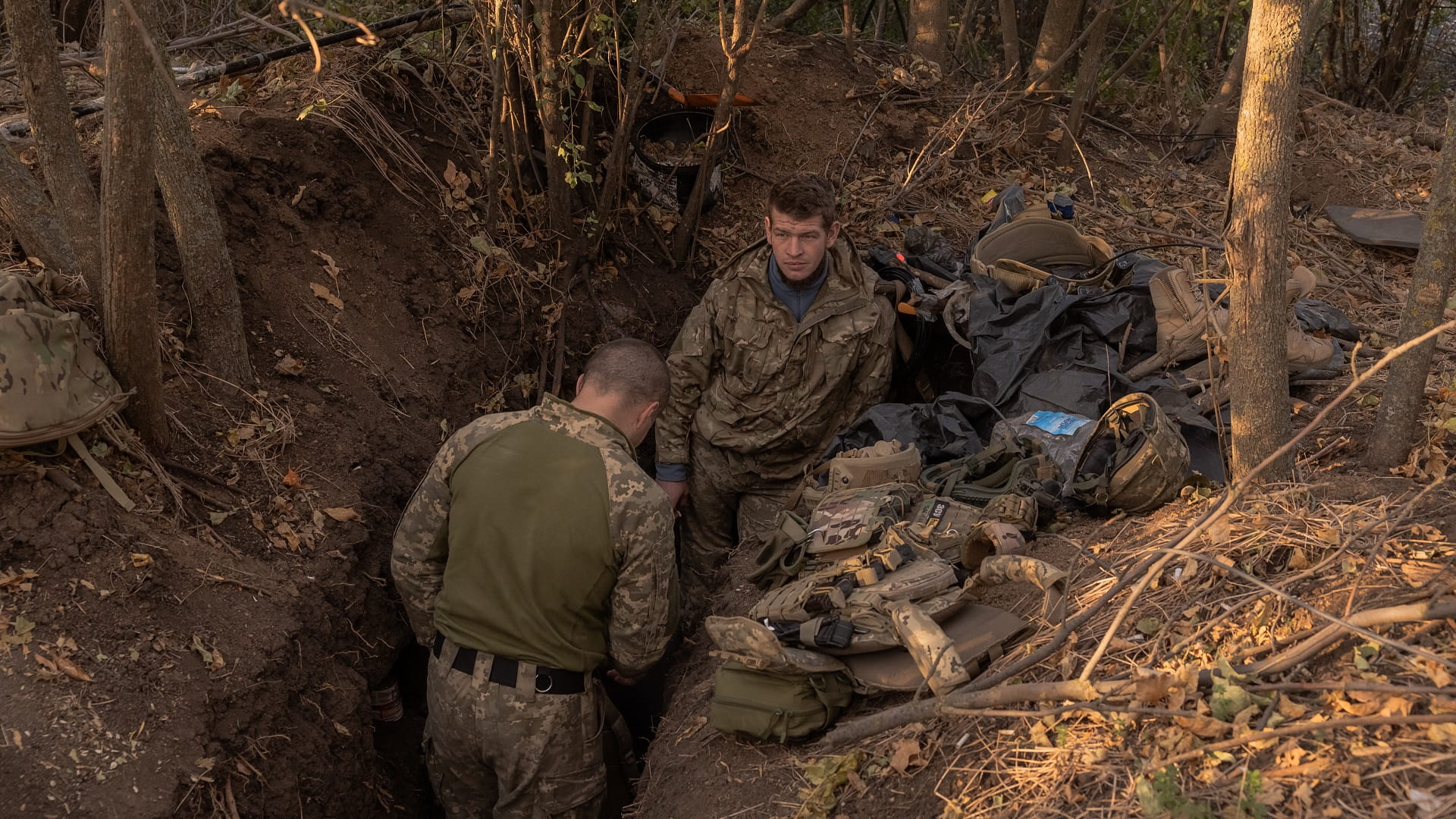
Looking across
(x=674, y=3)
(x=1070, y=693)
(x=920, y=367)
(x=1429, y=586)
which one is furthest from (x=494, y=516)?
(x=674, y=3)

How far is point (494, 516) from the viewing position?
132 inches

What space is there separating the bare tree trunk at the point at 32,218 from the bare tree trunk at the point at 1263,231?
12.1 ft

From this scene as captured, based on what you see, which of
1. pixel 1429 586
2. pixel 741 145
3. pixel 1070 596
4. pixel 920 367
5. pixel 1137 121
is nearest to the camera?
pixel 1429 586

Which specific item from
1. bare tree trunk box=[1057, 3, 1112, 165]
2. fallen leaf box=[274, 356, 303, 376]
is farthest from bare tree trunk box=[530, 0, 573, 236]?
bare tree trunk box=[1057, 3, 1112, 165]

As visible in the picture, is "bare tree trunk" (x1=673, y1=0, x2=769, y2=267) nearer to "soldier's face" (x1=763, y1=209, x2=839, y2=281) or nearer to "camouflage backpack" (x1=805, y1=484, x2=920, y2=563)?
"soldier's face" (x1=763, y1=209, x2=839, y2=281)

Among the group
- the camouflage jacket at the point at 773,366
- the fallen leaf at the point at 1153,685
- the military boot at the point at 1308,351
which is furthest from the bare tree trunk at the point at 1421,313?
the camouflage jacket at the point at 773,366

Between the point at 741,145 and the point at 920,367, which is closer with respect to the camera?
the point at 920,367

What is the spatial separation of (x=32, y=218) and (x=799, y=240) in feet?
9.46

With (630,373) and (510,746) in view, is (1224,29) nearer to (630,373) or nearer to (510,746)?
(630,373)

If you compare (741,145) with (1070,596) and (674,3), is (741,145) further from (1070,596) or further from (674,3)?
(1070,596)

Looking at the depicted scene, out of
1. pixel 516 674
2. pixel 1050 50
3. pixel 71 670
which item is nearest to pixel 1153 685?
pixel 516 674

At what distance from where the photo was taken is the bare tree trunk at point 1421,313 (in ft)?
10.4

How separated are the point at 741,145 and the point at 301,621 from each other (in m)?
4.22

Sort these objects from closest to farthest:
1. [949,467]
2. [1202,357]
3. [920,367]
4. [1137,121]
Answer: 1. [949,467]
2. [1202,357]
3. [920,367]
4. [1137,121]
